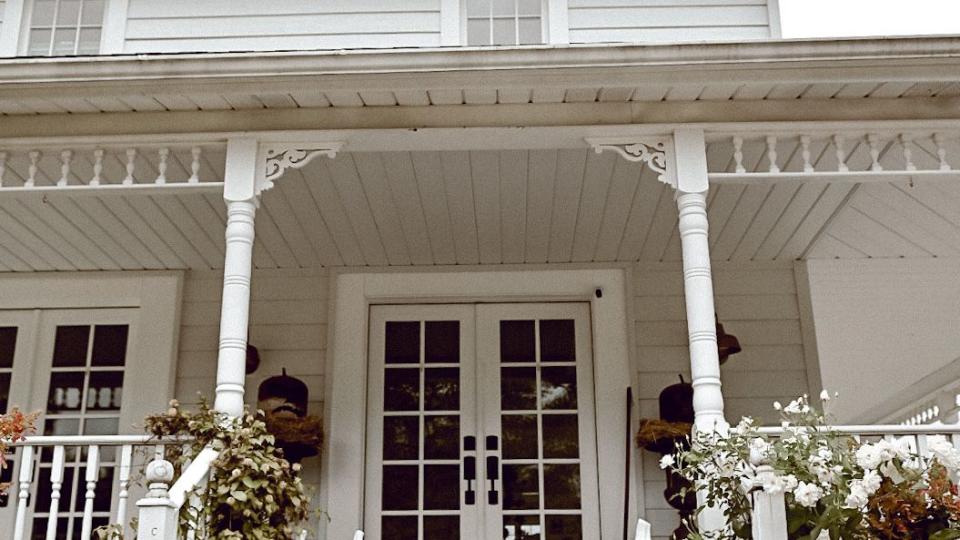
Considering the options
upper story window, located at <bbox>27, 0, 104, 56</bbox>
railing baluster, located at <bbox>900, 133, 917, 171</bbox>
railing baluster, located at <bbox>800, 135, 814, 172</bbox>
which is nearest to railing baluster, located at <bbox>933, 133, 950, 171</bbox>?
railing baluster, located at <bbox>900, 133, 917, 171</bbox>

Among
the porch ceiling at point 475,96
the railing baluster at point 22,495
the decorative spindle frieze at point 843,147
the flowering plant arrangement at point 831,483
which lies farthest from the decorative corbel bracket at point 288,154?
the flowering plant arrangement at point 831,483

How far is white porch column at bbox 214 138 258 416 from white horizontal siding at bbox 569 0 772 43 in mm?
1869

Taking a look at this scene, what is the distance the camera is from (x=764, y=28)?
4.91m

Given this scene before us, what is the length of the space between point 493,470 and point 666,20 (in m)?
2.71

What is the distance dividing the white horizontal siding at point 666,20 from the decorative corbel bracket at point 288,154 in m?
1.55

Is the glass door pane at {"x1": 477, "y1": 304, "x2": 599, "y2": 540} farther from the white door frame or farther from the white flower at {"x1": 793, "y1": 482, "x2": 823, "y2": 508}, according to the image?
the white flower at {"x1": 793, "y1": 482, "x2": 823, "y2": 508}

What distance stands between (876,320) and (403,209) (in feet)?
15.0

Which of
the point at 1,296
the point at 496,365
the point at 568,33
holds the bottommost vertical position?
the point at 496,365

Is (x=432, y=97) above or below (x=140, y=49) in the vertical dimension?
below

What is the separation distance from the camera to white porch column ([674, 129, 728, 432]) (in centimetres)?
372

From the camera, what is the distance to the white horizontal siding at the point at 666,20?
4891 millimetres

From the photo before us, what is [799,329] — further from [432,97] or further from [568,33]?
[432,97]

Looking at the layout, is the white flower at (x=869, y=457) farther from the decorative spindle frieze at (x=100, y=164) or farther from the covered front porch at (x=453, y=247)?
the decorative spindle frieze at (x=100, y=164)

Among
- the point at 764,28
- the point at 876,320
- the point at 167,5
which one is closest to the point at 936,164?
the point at 764,28
